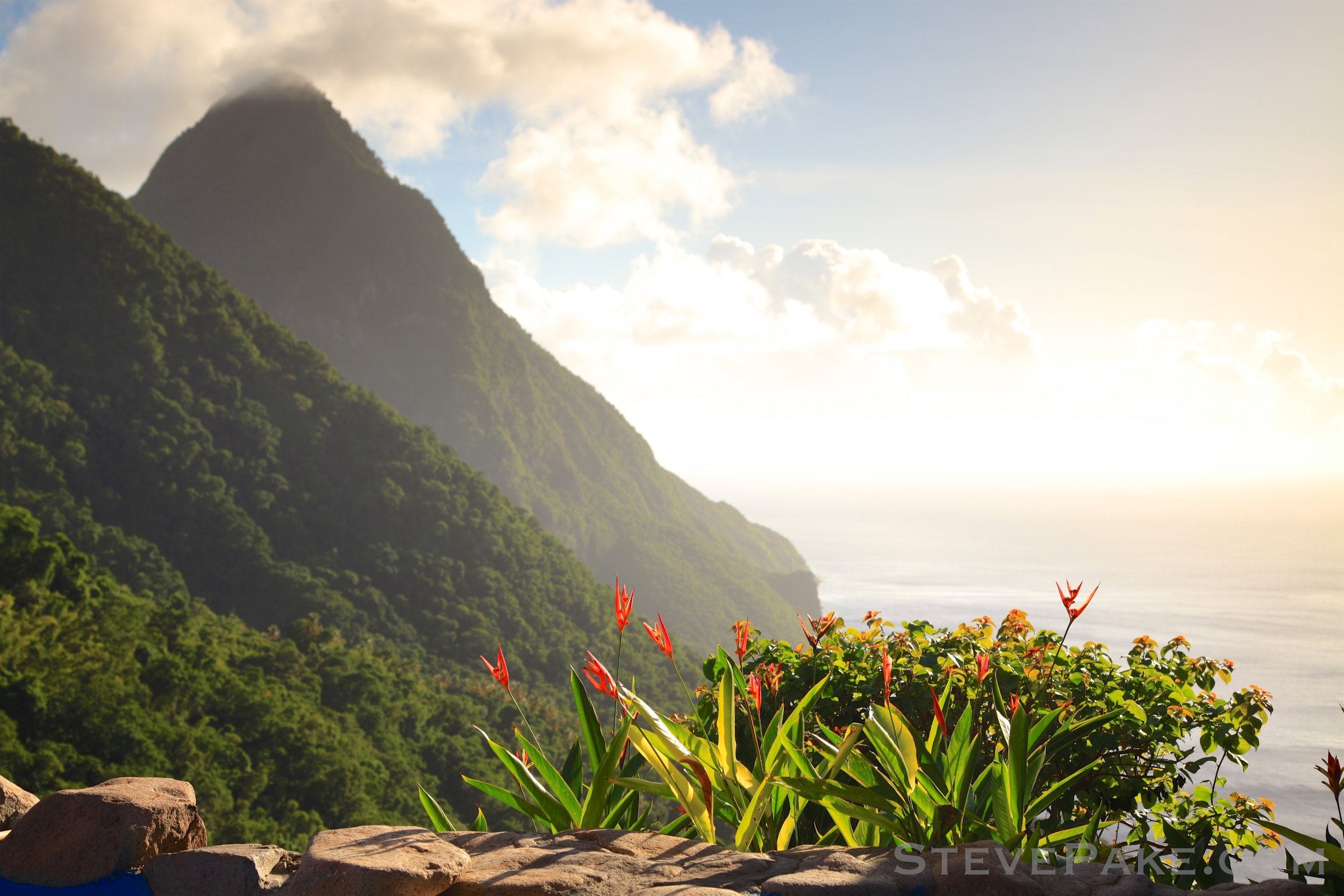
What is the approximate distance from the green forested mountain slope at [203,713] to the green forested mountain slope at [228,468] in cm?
799

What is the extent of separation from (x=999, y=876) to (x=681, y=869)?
63 cm

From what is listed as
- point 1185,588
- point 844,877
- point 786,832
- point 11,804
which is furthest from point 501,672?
point 1185,588

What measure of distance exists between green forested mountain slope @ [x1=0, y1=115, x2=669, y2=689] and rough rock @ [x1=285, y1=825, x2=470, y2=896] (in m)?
37.6

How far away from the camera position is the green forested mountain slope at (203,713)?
665 inches

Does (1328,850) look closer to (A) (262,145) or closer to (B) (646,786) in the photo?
(B) (646,786)

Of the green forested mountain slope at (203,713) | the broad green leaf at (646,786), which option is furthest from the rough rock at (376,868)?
the green forested mountain slope at (203,713)

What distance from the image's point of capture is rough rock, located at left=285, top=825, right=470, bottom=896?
1496mm

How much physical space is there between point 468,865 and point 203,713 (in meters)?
24.6

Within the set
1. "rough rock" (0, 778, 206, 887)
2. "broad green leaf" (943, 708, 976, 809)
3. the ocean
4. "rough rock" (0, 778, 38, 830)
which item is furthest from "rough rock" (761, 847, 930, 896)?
the ocean

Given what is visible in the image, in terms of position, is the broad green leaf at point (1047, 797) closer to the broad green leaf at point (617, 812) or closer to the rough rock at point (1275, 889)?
the rough rock at point (1275, 889)

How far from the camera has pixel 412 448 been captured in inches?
1927

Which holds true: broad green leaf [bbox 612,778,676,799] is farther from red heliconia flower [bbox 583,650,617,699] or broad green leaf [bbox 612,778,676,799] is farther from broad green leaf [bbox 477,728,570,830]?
broad green leaf [bbox 477,728,570,830]

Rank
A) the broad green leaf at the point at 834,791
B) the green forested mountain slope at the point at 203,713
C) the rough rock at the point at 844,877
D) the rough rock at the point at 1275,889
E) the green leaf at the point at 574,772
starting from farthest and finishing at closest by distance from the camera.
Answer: the green forested mountain slope at the point at 203,713, the green leaf at the point at 574,772, the broad green leaf at the point at 834,791, the rough rock at the point at 844,877, the rough rock at the point at 1275,889

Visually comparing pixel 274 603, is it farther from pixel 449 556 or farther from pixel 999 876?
pixel 999 876
